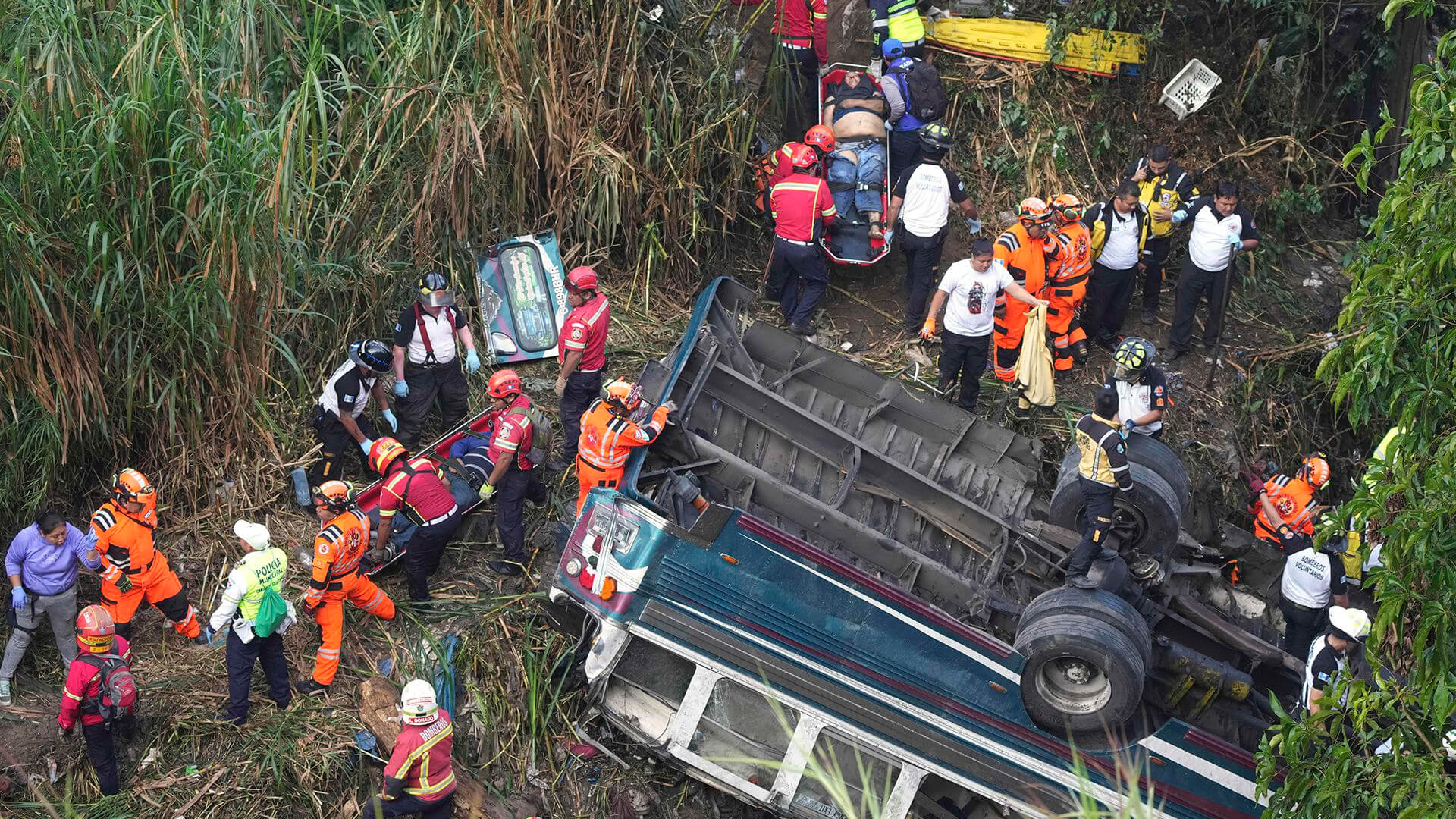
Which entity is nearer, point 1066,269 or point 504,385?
point 504,385

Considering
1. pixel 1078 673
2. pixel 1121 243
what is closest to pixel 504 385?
pixel 1078 673

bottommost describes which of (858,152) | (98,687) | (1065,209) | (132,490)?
(98,687)

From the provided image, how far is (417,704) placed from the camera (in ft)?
22.0

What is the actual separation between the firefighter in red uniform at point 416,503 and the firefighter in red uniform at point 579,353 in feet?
4.31

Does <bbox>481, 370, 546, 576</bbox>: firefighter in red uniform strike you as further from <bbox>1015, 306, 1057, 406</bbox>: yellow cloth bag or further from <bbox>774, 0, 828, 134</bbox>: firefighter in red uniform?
<bbox>774, 0, 828, 134</bbox>: firefighter in red uniform

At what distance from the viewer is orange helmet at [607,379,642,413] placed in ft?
26.6

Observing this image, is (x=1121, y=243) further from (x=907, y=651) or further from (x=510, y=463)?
(x=510, y=463)

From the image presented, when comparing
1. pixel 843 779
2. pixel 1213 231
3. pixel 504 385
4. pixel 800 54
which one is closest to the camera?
pixel 843 779

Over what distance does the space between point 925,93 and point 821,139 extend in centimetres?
116

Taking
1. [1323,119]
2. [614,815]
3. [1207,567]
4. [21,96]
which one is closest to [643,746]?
[614,815]

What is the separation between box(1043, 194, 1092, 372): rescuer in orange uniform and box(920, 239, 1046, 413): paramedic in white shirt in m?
0.37

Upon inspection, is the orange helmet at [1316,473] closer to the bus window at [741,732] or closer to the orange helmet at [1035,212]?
the orange helmet at [1035,212]

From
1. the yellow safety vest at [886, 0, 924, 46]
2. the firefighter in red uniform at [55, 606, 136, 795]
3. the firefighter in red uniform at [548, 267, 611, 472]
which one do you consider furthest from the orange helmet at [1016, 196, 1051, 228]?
the firefighter in red uniform at [55, 606, 136, 795]

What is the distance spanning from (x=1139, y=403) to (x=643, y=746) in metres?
3.86
